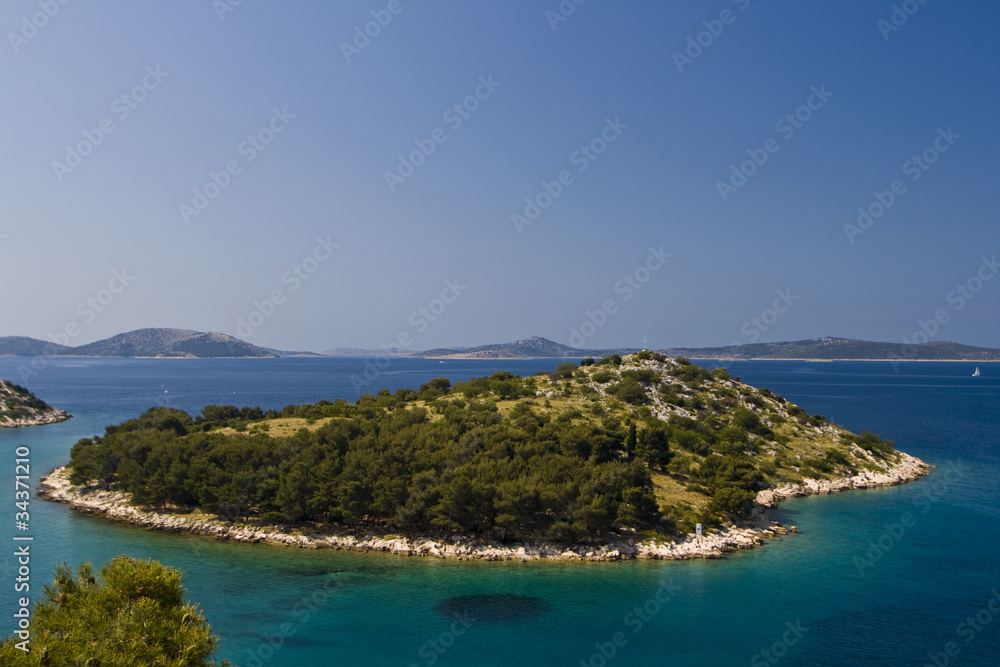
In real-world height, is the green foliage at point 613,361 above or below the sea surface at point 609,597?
above

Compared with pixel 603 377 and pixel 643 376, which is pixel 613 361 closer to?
pixel 603 377

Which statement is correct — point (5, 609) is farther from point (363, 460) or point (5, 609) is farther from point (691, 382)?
point (691, 382)
